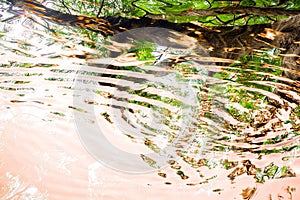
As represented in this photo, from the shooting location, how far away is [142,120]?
3.51 feet

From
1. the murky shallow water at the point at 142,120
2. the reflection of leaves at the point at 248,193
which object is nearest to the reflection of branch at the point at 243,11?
the murky shallow water at the point at 142,120

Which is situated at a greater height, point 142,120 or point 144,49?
point 144,49

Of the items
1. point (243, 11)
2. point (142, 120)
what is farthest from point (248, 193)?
point (243, 11)

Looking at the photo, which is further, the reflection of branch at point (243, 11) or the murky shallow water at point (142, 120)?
the murky shallow water at point (142, 120)

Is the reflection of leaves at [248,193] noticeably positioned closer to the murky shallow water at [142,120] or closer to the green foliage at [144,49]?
the murky shallow water at [142,120]

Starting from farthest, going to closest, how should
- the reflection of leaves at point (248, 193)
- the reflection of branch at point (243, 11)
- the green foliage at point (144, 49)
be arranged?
the reflection of leaves at point (248, 193) < the green foliage at point (144, 49) < the reflection of branch at point (243, 11)

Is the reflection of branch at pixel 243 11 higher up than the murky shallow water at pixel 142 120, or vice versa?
the reflection of branch at pixel 243 11

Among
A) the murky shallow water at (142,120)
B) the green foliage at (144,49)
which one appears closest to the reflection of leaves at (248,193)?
the murky shallow water at (142,120)

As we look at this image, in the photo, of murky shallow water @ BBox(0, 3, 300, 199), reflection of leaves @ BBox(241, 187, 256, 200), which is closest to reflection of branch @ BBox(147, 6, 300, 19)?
murky shallow water @ BBox(0, 3, 300, 199)

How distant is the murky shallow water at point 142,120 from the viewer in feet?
2.96

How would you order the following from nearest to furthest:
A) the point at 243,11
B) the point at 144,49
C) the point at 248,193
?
1. the point at 243,11
2. the point at 144,49
3. the point at 248,193

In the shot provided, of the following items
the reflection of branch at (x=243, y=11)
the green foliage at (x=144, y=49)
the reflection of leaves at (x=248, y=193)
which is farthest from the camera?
the reflection of leaves at (x=248, y=193)

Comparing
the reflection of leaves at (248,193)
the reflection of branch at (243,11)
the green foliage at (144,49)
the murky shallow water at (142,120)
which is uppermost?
the reflection of branch at (243,11)

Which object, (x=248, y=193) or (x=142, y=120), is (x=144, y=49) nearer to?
(x=142, y=120)
